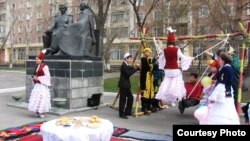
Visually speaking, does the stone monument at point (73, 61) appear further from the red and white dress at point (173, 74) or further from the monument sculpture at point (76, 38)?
the red and white dress at point (173, 74)

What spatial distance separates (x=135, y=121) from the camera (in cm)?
962

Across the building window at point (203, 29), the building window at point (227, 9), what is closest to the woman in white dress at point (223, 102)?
the building window at point (227, 9)

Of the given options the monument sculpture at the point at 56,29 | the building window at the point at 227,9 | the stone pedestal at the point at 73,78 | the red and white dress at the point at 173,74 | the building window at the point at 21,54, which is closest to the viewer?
the red and white dress at the point at 173,74

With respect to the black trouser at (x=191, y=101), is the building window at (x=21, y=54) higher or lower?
higher

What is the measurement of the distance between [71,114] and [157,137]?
150 inches

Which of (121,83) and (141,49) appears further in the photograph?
(141,49)

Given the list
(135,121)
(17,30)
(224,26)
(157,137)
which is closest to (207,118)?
(157,137)

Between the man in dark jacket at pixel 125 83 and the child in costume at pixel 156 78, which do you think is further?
the child in costume at pixel 156 78

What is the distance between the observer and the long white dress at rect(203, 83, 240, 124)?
626 cm

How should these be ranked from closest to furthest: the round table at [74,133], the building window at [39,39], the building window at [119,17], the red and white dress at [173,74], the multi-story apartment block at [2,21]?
1. the round table at [74,133]
2. the red and white dress at [173,74]
3. the building window at [119,17]
4. the building window at [39,39]
5. the multi-story apartment block at [2,21]

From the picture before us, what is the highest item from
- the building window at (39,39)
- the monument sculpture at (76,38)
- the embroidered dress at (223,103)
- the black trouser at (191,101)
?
the building window at (39,39)

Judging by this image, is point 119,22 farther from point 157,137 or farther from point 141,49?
point 157,137

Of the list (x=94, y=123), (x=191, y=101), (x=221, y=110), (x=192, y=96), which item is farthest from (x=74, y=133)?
(x=192, y=96)

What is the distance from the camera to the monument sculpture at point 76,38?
11.8 metres
